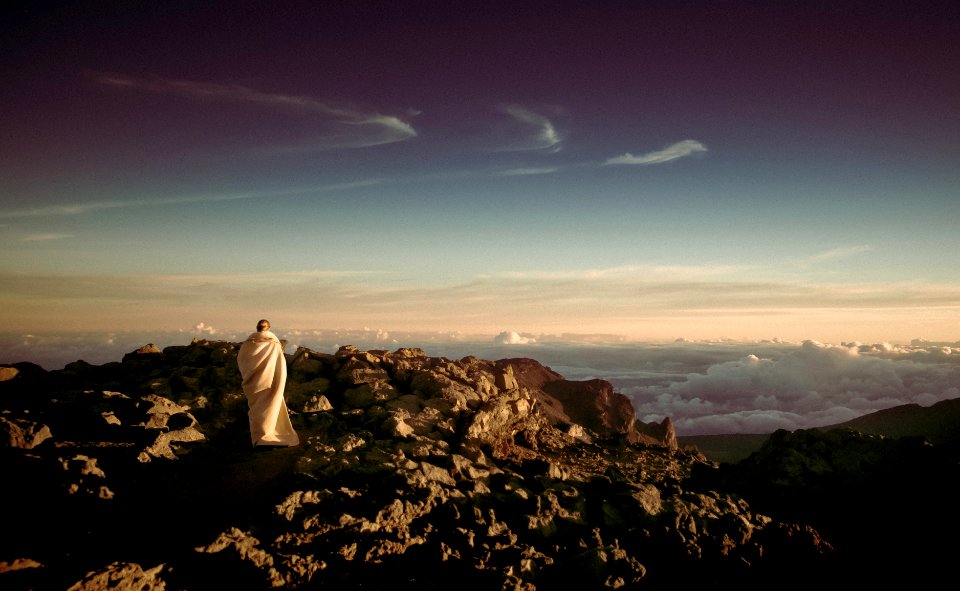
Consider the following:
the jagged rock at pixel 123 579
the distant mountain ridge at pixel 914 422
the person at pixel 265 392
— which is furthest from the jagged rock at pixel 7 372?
the distant mountain ridge at pixel 914 422

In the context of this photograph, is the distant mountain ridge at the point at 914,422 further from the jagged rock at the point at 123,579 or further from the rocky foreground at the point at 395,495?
the jagged rock at the point at 123,579

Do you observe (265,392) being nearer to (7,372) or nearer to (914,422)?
(7,372)

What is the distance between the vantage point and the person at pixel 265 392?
14500 millimetres

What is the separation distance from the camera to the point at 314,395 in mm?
18438

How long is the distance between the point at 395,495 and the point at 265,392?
5520 mm

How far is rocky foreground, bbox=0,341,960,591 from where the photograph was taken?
976 centimetres

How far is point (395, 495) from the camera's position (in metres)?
12.1

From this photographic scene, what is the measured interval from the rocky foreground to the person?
68 cm

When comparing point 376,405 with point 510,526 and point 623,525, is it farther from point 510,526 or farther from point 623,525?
point 623,525

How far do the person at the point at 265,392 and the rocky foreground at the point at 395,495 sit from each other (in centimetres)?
68

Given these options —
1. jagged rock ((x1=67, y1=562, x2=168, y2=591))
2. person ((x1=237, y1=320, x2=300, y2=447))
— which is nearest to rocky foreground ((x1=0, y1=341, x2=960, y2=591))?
jagged rock ((x1=67, y1=562, x2=168, y2=591))

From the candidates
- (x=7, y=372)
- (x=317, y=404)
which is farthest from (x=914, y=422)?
(x=7, y=372)

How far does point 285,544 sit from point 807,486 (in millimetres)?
16973

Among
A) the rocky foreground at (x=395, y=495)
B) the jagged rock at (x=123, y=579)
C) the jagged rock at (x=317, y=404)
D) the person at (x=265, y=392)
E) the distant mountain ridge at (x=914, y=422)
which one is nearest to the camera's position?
the jagged rock at (x=123, y=579)
